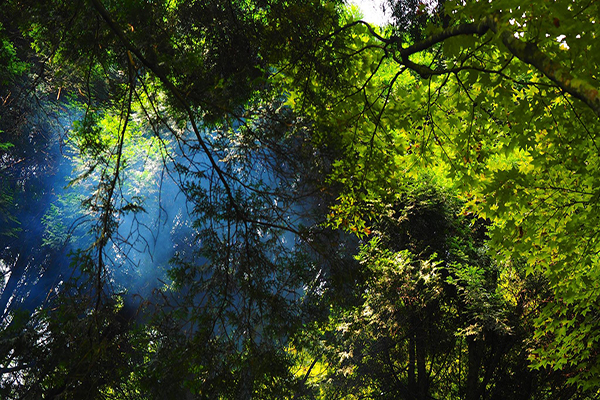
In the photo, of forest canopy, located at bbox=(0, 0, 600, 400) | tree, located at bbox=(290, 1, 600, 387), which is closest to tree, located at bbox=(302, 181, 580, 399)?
forest canopy, located at bbox=(0, 0, 600, 400)

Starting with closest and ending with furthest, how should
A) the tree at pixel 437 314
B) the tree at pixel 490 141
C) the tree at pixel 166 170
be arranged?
the tree at pixel 166 170
the tree at pixel 490 141
the tree at pixel 437 314

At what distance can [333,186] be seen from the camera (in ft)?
20.2

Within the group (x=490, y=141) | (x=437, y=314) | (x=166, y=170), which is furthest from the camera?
(x=437, y=314)

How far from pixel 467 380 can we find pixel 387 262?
2843 millimetres

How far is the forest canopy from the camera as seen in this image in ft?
10.8

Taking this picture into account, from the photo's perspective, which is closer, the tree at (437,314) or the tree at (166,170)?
the tree at (166,170)

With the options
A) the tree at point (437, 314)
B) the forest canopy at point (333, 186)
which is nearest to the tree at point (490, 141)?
the forest canopy at point (333, 186)

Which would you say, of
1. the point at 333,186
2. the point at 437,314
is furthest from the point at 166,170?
the point at 437,314

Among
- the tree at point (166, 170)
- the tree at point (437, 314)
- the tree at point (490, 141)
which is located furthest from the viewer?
the tree at point (437, 314)

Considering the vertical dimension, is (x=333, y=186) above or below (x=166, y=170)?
above

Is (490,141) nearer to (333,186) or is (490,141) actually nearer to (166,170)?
(333,186)

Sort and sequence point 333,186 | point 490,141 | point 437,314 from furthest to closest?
point 437,314 < point 333,186 < point 490,141

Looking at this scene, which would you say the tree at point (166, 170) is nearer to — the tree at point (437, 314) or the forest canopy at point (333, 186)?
the forest canopy at point (333, 186)

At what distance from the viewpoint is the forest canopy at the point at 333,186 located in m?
3.29
